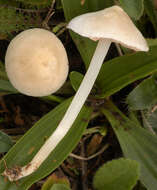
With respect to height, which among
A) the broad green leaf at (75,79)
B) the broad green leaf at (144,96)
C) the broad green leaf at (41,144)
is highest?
the broad green leaf at (75,79)

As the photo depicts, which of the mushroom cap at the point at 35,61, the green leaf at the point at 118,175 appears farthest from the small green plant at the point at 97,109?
the mushroom cap at the point at 35,61

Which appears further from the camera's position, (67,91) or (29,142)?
(67,91)

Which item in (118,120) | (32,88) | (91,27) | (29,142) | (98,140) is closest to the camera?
(91,27)

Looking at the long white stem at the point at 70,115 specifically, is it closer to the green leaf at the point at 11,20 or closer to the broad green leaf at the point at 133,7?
the broad green leaf at the point at 133,7

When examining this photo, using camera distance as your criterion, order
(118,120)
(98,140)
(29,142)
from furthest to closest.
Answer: (98,140)
(118,120)
(29,142)

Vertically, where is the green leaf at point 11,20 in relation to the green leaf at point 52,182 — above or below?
above

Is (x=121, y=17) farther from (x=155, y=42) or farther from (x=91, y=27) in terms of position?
(x=155, y=42)

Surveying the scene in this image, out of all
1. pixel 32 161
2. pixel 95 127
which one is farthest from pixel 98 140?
pixel 32 161
